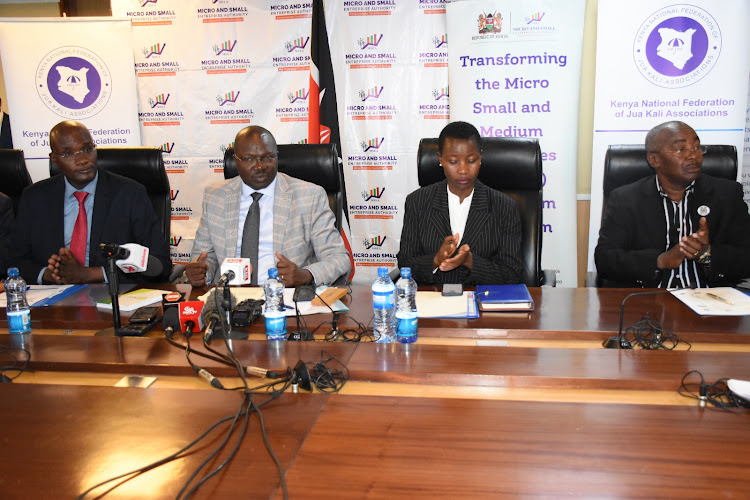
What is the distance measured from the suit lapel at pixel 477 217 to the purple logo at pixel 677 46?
6.06 ft

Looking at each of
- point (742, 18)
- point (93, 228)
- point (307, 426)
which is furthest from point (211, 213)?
point (742, 18)

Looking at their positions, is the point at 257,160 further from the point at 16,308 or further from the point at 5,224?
the point at 5,224

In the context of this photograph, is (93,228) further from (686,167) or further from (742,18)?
(742,18)

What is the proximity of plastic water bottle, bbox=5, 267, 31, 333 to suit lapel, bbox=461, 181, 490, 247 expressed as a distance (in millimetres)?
1560

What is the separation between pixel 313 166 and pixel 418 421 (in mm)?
1745

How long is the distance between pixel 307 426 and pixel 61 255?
159cm

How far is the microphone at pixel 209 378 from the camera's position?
1326mm

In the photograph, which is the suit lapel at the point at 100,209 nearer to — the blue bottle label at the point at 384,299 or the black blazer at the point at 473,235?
the black blazer at the point at 473,235

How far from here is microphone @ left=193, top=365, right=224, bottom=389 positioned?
1326 millimetres

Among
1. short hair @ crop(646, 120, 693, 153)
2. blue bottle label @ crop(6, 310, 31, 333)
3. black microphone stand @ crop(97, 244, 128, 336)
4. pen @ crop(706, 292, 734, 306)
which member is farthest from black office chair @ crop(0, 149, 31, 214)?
pen @ crop(706, 292, 734, 306)

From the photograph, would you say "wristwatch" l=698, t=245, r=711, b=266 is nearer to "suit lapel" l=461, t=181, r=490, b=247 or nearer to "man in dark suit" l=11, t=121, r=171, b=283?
"suit lapel" l=461, t=181, r=490, b=247

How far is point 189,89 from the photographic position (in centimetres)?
425

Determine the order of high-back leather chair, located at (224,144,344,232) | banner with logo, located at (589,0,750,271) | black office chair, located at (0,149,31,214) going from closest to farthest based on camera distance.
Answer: high-back leather chair, located at (224,144,344,232) < black office chair, located at (0,149,31,214) < banner with logo, located at (589,0,750,271)

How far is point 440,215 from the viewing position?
8.04 ft
